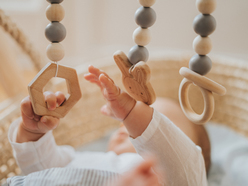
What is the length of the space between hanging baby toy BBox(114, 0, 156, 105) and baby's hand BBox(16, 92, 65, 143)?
0.13 meters

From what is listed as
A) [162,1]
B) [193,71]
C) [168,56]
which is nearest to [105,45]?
[162,1]

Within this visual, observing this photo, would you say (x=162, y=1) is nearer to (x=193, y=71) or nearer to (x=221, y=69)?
(x=221, y=69)

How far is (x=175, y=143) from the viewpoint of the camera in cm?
46

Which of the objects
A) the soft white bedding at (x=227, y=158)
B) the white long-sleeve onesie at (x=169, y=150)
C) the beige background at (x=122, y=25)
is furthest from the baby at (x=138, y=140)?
the beige background at (x=122, y=25)

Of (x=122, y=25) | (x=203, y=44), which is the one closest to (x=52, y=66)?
(x=203, y=44)

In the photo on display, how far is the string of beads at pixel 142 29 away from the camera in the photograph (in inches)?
15.8

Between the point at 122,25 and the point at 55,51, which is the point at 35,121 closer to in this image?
the point at 55,51

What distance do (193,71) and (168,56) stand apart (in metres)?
0.63

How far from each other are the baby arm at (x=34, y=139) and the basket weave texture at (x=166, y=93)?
24cm

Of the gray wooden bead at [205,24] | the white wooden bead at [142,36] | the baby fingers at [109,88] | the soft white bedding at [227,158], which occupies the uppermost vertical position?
the gray wooden bead at [205,24]

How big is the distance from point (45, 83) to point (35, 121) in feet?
0.35

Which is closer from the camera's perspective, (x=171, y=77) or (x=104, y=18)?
(x=171, y=77)

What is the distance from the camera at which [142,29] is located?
0.42 metres

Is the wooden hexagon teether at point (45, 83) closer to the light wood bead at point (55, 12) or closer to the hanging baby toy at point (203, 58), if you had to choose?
the light wood bead at point (55, 12)
